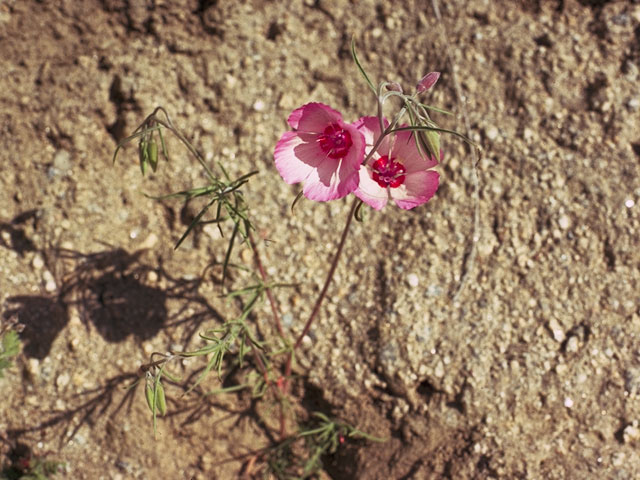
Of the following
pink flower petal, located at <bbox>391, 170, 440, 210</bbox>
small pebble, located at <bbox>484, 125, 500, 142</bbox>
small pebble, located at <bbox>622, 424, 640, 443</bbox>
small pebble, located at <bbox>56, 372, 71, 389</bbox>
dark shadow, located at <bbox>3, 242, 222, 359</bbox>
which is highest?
small pebble, located at <bbox>484, 125, 500, 142</bbox>

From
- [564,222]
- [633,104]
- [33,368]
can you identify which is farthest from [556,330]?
[33,368]

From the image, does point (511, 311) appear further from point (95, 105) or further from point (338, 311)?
point (95, 105)

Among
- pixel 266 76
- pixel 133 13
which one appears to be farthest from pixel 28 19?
pixel 266 76

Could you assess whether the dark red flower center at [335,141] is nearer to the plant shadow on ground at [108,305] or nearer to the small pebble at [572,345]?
the plant shadow on ground at [108,305]

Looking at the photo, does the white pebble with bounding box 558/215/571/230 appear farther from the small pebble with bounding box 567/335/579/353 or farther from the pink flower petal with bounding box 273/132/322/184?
the pink flower petal with bounding box 273/132/322/184

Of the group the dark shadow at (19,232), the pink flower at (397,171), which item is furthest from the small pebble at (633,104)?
the dark shadow at (19,232)

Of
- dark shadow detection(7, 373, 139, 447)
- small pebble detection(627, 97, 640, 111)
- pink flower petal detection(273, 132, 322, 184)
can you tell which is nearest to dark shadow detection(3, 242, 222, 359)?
dark shadow detection(7, 373, 139, 447)
